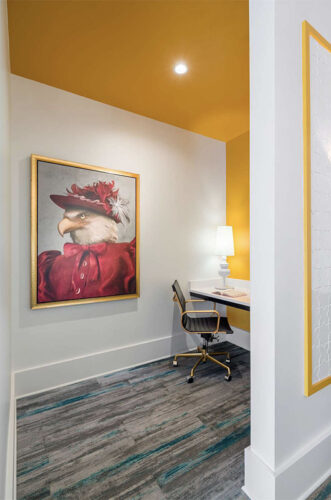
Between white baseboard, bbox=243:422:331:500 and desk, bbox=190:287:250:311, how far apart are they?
1.12 meters

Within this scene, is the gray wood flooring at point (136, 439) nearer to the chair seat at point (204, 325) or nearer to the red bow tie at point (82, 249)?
the chair seat at point (204, 325)

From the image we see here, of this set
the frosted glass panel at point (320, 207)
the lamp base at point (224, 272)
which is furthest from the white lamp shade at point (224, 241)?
the frosted glass panel at point (320, 207)

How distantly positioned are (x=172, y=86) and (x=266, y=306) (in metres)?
2.10

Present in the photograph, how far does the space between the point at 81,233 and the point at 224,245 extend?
1.73 metres

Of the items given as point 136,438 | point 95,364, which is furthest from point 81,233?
point 136,438

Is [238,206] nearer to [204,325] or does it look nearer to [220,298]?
[220,298]

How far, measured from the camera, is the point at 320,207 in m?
1.29

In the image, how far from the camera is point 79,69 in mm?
1992

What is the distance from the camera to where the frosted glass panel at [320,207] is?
4.11 feet

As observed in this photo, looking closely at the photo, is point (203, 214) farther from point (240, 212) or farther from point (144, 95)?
point (144, 95)

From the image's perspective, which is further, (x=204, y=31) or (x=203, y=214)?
(x=203, y=214)

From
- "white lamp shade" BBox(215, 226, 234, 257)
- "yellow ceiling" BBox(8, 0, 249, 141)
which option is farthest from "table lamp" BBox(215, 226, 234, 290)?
"yellow ceiling" BBox(8, 0, 249, 141)

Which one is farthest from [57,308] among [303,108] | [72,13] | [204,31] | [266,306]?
[204,31]

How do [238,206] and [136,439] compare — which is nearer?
[136,439]
